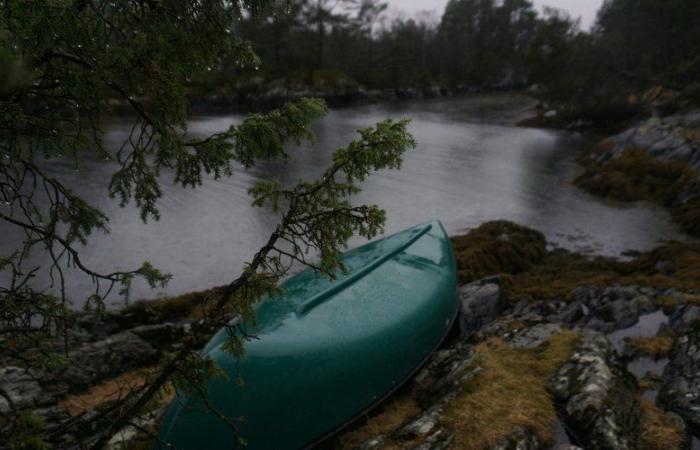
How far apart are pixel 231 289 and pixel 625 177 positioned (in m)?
21.8

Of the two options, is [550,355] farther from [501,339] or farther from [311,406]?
[311,406]

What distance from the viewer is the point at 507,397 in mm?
5730

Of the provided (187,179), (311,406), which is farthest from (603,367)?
(187,179)

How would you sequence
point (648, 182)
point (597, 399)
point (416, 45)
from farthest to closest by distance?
point (416, 45), point (648, 182), point (597, 399)

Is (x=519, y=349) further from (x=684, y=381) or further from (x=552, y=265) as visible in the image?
(x=552, y=265)

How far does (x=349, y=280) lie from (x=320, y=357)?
1810 millimetres

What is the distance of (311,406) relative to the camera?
591 centimetres

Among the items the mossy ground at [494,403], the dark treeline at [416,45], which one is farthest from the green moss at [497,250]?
the dark treeline at [416,45]

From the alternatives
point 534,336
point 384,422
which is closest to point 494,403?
point 384,422

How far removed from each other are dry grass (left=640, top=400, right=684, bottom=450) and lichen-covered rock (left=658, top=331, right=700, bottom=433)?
0.25 m

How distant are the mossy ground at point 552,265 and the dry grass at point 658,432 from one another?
5.11m

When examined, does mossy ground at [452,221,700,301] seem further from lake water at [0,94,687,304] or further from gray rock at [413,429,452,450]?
gray rock at [413,429,452,450]

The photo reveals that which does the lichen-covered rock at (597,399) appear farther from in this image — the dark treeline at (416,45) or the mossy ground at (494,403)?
the dark treeline at (416,45)

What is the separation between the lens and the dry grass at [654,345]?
735 centimetres
